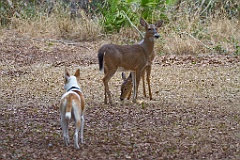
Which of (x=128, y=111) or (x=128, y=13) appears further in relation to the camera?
(x=128, y=13)

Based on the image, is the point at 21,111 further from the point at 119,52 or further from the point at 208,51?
the point at 208,51

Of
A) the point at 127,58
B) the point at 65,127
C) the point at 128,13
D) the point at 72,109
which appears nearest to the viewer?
the point at 72,109

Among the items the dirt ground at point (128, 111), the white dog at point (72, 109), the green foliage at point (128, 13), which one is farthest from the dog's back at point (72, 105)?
the green foliage at point (128, 13)

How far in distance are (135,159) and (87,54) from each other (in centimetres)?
854

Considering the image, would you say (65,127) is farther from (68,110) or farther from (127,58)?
(127,58)

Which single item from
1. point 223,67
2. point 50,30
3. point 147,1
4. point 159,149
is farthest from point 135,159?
point 50,30

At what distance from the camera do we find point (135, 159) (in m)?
6.50

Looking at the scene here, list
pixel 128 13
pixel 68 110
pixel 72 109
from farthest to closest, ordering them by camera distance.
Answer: pixel 128 13 → pixel 72 109 → pixel 68 110

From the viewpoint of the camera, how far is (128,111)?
9055mm

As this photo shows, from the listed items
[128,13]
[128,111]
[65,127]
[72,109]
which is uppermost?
[72,109]

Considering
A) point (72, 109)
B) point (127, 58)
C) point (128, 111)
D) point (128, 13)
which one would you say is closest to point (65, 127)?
point (72, 109)

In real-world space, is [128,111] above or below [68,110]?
below

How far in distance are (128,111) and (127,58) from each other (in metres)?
1.05

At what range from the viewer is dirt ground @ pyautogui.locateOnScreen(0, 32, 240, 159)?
686 centimetres
